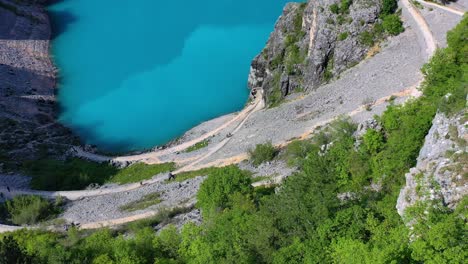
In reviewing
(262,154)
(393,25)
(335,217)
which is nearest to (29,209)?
(262,154)

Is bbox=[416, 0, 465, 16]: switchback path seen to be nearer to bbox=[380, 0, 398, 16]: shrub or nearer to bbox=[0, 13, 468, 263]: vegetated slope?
bbox=[380, 0, 398, 16]: shrub

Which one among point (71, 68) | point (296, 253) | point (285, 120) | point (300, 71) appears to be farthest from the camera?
point (71, 68)

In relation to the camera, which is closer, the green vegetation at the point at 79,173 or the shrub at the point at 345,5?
the green vegetation at the point at 79,173

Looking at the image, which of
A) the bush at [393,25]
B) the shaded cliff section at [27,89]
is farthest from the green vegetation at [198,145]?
the bush at [393,25]

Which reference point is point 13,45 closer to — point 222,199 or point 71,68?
point 71,68

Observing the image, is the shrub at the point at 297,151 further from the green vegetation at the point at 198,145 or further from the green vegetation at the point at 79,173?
the green vegetation at the point at 79,173

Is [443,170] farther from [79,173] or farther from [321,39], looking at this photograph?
[79,173]

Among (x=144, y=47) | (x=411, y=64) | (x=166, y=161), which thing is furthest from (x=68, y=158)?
(x=411, y=64)
